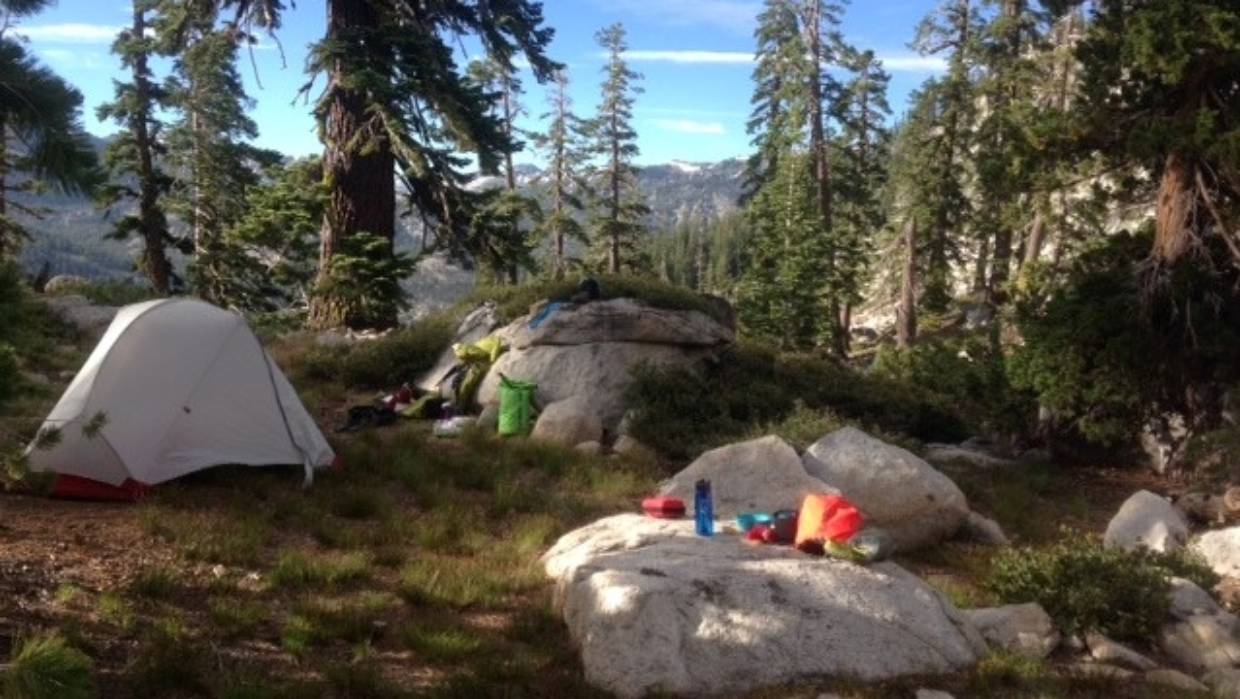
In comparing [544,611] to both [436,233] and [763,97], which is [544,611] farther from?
[763,97]

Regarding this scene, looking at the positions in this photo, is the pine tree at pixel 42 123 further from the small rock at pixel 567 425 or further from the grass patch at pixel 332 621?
the small rock at pixel 567 425

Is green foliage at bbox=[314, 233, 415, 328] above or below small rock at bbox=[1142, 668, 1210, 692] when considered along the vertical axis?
above

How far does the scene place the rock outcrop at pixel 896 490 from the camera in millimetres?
8297

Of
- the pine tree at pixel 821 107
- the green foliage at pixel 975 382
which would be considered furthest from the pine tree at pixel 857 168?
the green foliage at pixel 975 382

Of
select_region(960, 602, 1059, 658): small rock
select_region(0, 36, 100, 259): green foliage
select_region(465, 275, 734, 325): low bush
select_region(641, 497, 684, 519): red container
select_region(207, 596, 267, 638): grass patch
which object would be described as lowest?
select_region(960, 602, 1059, 658): small rock

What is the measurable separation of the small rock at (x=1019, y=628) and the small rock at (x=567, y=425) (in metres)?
5.75

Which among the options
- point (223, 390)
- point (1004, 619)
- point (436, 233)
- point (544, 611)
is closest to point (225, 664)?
point (544, 611)

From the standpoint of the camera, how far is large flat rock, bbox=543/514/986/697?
17.3ft

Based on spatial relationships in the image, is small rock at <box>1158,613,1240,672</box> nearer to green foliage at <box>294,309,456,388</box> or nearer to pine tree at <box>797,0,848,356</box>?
green foliage at <box>294,309,456,388</box>

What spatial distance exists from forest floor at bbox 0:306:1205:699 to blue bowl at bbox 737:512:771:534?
5.06 feet

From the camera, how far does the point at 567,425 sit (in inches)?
447

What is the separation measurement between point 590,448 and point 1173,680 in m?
6.54

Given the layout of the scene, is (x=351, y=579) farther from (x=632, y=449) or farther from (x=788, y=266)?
(x=788, y=266)

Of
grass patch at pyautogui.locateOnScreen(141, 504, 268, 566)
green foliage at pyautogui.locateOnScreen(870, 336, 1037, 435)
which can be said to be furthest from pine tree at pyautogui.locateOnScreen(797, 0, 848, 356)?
grass patch at pyautogui.locateOnScreen(141, 504, 268, 566)
